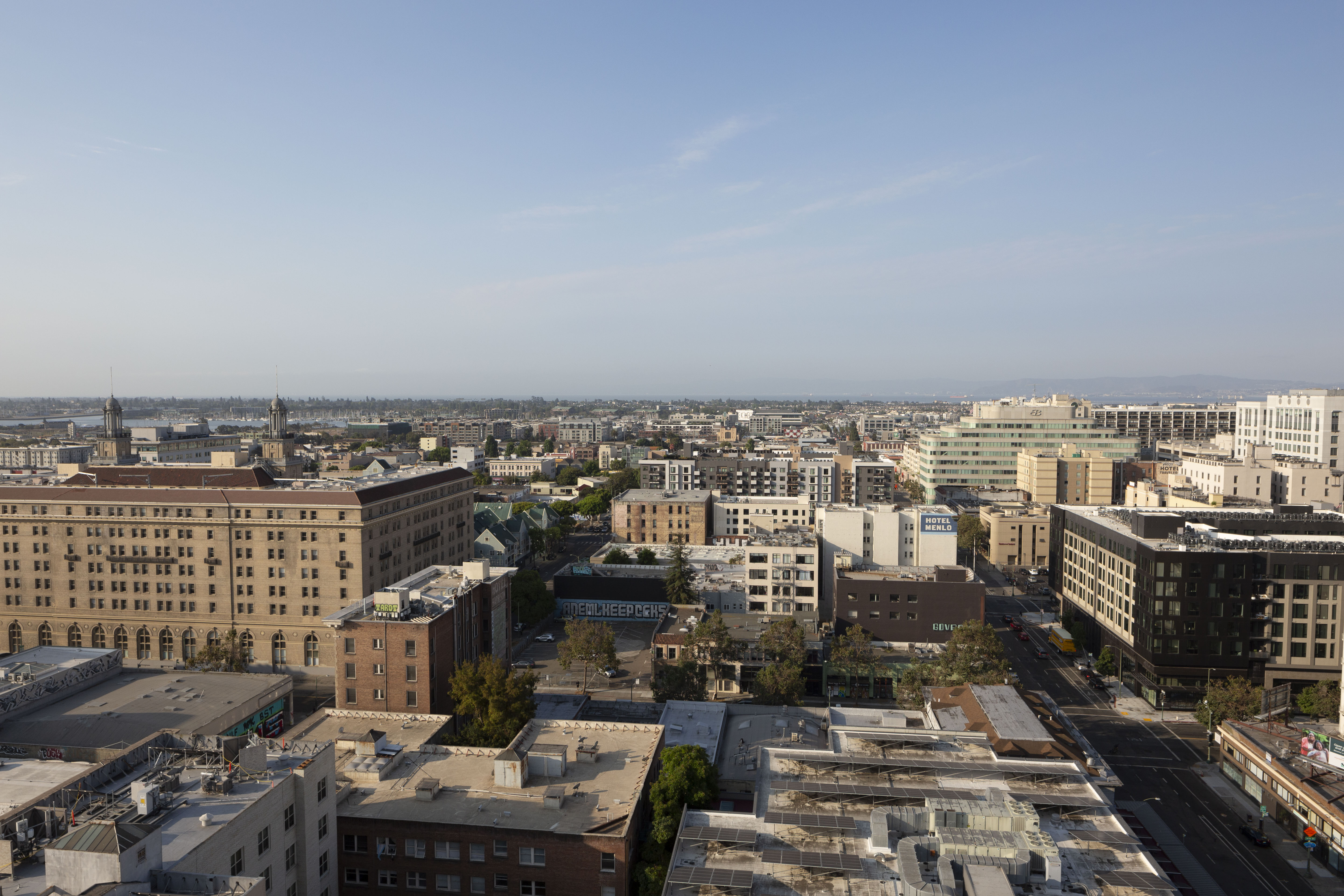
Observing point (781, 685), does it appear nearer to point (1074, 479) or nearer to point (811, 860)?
point (811, 860)

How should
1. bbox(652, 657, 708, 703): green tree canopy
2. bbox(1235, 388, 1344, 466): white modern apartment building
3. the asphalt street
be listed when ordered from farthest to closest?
bbox(1235, 388, 1344, 466): white modern apartment building → bbox(652, 657, 708, 703): green tree canopy → the asphalt street

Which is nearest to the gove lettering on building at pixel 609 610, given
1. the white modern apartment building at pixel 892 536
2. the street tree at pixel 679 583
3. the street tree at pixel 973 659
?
the street tree at pixel 679 583

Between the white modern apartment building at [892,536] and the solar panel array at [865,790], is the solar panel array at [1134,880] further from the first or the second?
the white modern apartment building at [892,536]

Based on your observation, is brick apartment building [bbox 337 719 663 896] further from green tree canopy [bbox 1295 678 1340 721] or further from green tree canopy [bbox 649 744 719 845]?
green tree canopy [bbox 1295 678 1340 721]

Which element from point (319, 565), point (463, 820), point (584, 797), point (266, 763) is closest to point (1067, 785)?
point (584, 797)

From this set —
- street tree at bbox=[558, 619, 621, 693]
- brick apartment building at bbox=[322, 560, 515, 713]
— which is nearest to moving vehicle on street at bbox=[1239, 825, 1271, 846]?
street tree at bbox=[558, 619, 621, 693]

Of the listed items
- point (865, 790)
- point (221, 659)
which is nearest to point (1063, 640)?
point (865, 790)
